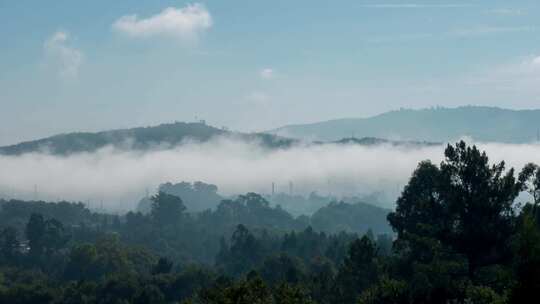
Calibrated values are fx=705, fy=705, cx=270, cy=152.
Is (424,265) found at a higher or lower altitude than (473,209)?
lower

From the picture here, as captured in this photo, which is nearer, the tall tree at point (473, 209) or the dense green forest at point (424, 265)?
the dense green forest at point (424, 265)

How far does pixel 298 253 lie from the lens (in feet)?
452

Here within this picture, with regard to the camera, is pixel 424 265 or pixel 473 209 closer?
pixel 424 265

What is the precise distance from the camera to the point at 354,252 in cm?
6131

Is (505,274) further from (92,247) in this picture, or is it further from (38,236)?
(38,236)

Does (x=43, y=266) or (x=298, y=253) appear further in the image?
(x=43, y=266)

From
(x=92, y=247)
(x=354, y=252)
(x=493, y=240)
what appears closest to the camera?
(x=493, y=240)

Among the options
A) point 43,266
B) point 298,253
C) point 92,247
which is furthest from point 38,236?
point 298,253

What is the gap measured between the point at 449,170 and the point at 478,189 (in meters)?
2.39

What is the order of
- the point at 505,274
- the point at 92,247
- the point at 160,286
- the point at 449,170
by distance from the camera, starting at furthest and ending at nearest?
the point at 92,247, the point at 160,286, the point at 449,170, the point at 505,274

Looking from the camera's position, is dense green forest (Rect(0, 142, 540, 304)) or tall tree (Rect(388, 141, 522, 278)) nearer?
dense green forest (Rect(0, 142, 540, 304))

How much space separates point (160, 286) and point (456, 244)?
195 feet

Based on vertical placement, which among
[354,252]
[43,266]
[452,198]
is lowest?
[43,266]

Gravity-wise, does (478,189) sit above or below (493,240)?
Answer: above
